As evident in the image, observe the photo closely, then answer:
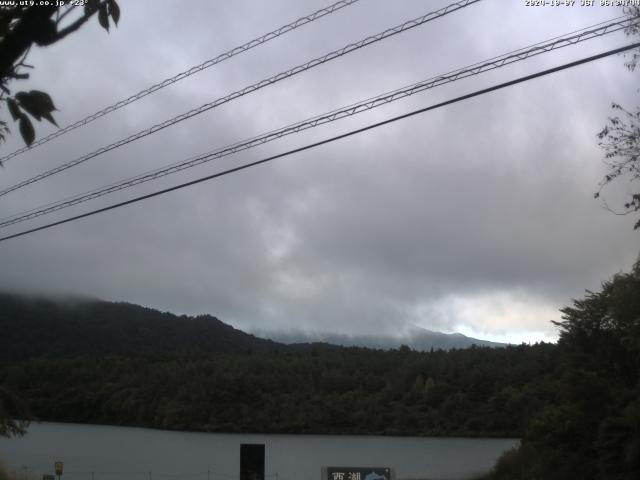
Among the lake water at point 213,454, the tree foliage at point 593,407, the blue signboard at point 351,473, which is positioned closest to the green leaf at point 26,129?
the blue signboard at point 351,473

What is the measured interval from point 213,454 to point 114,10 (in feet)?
173

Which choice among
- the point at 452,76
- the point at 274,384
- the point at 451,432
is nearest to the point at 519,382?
the point at 451,432

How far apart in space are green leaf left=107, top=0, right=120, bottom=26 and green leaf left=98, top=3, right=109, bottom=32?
22 mm

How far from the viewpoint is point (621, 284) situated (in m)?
17.5

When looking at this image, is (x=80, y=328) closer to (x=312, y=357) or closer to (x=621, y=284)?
(x=312, y=357)

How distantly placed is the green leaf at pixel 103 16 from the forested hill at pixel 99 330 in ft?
151

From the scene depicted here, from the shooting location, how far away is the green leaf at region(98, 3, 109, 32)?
3400mm

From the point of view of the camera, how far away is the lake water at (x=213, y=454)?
4239 centimetres

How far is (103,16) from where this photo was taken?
3414 millimetres

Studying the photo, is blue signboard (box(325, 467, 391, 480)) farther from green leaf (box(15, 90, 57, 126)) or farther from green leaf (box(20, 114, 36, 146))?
green leaf (box(15, 90, 57, 126))

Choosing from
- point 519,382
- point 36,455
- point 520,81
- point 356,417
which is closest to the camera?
point 520,81

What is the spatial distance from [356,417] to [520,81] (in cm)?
6989

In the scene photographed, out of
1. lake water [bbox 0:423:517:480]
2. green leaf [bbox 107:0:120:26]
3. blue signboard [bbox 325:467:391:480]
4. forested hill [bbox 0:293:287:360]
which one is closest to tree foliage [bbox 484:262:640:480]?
blue signboard [bbox 325:467:391:480]

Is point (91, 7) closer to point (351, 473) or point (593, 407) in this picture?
point (351, 473)
